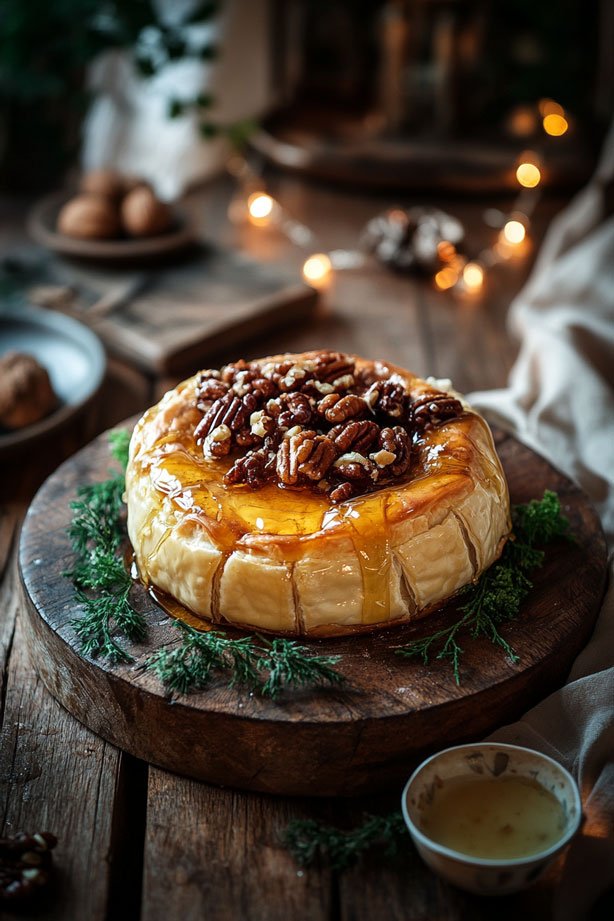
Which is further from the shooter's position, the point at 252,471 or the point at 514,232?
the point at 514,232

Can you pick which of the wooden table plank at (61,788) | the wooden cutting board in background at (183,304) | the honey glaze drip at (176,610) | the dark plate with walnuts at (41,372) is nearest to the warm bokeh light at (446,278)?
the wooden cutting board in background at (183,304)

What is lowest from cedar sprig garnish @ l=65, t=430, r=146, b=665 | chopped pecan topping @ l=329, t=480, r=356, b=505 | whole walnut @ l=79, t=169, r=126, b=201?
cedar sprig garnish @ l=65, t=430, r=146, b=665

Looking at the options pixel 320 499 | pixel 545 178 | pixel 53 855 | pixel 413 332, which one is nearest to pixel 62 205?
pixel 413 332

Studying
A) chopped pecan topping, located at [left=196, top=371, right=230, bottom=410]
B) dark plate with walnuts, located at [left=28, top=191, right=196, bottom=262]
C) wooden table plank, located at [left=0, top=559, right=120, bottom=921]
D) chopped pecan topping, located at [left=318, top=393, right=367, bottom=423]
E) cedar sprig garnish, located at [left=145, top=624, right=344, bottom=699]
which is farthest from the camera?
dark plate with walnuts, located at [left=28, top=191, right=196, bottom=262]

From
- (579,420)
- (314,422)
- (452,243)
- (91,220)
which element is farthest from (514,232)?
(314,422)

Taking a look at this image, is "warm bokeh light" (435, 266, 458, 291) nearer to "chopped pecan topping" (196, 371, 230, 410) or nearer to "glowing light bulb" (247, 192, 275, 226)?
"glowing light bulb" (247, 192, 275, 226)

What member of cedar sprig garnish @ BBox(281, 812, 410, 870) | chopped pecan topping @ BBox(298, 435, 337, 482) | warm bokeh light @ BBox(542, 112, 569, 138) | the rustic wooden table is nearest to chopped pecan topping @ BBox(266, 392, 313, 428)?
chopped pecan topping @ BBox(298, 435, 337, 482)

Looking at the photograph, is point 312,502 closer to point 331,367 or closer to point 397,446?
point 397,446
